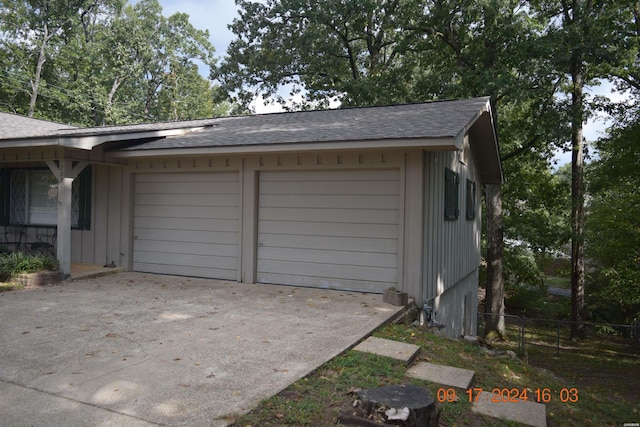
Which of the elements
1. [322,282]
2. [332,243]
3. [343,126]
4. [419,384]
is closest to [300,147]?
[343,126]

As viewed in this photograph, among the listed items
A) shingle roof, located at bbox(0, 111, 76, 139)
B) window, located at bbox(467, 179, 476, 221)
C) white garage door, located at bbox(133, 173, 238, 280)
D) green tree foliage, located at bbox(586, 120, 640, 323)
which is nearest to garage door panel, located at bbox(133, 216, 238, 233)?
white garage door, located at bbox(133, 173, 238, 280)

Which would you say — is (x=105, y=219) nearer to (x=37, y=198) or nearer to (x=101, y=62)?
(x=37, y=198)

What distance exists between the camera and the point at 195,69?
112 feet

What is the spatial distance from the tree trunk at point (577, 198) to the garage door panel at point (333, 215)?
1043cm

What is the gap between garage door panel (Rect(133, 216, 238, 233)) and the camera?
8156 mm

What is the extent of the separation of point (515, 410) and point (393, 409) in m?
1.24

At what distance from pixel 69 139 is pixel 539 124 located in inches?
515

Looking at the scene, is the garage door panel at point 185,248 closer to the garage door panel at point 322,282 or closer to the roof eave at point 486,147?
the garage door panel at point 322,282

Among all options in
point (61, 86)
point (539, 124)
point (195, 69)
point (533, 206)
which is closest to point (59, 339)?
point (539, 124)

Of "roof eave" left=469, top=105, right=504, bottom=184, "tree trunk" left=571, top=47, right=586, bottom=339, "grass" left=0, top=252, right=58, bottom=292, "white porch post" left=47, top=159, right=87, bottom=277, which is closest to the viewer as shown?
"grass" left=0, top=252, right=58, bottom=292

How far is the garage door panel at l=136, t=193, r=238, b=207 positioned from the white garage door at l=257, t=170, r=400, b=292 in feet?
2.27

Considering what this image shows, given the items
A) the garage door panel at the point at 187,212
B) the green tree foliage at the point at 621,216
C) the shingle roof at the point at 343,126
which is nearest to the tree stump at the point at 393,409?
the shingle roof at the point at 343,126

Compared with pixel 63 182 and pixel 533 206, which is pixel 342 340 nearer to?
pixel 63 182

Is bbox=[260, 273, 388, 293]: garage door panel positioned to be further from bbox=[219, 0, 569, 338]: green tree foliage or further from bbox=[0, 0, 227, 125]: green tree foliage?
bbox=[0, 0, 227, 125]: green tree foliage
